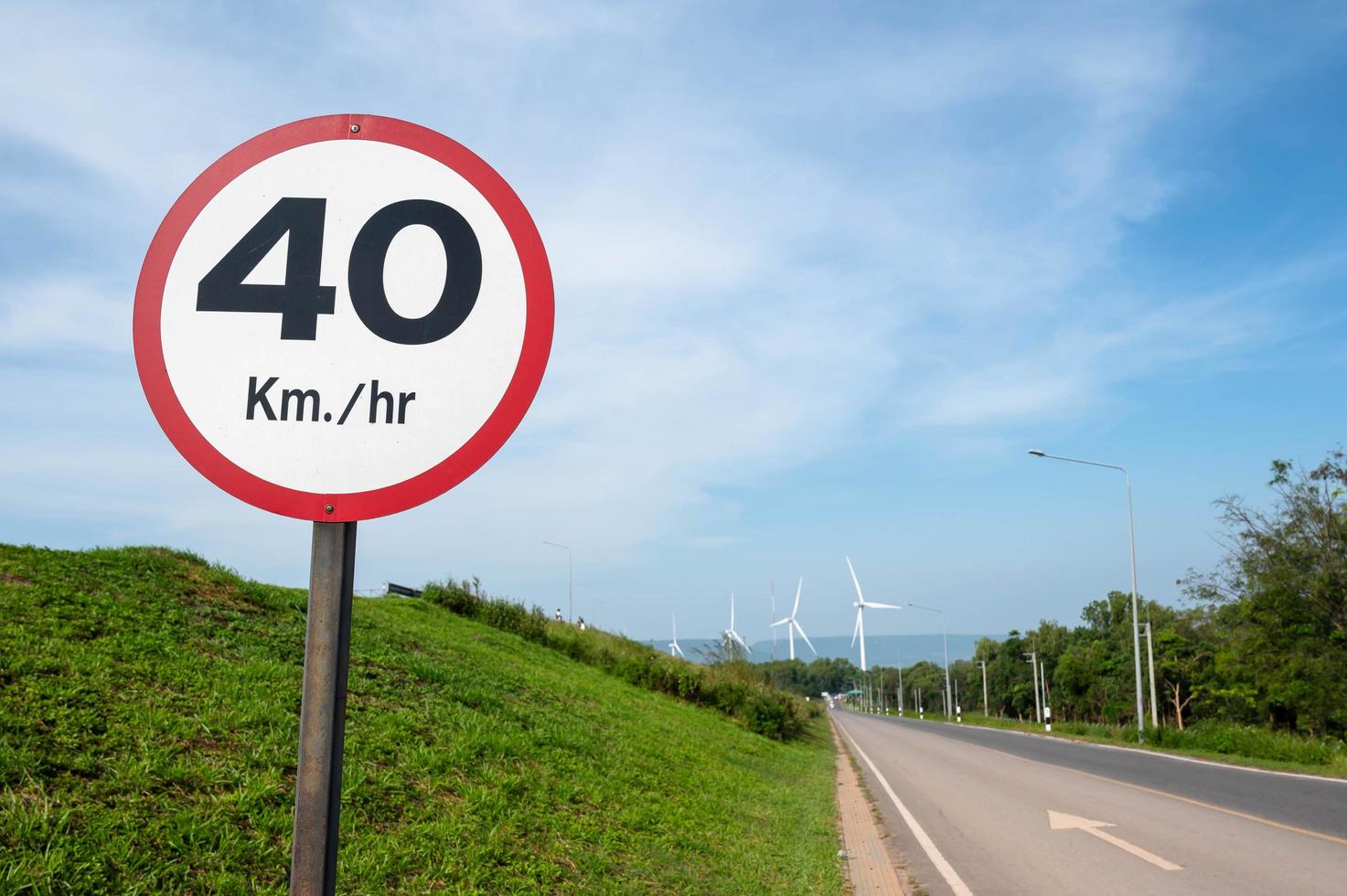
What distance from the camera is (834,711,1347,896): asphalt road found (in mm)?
8586

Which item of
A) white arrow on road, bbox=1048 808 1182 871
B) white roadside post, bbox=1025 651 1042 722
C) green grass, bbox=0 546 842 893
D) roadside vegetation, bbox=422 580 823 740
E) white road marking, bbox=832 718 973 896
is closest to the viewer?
green grass, bbox=0 546 842 893

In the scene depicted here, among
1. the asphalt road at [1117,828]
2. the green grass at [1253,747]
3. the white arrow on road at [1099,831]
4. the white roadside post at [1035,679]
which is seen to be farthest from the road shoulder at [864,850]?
the white roadside post at [1035,679]

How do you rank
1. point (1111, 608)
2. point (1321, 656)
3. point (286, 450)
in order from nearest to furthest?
point (286, 450) → point (1321, 656) → point (1111, 608)

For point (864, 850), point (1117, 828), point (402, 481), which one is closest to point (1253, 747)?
point (1117, 828)

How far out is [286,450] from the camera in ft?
6.05

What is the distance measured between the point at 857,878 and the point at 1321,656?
36.1 m

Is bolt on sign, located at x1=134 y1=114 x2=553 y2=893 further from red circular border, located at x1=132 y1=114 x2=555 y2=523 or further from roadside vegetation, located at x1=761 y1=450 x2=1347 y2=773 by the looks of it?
roadside vegetation, located at x1=761 y1=450 x2=1347 y2=773

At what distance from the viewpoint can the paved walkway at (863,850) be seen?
8.39 metres

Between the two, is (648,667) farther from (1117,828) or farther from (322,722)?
(322,722)

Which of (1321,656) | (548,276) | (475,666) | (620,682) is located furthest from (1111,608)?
(548,276)

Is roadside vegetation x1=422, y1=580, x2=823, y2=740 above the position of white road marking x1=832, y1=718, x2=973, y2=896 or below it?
above

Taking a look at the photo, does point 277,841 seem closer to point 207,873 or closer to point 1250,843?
point 207,873

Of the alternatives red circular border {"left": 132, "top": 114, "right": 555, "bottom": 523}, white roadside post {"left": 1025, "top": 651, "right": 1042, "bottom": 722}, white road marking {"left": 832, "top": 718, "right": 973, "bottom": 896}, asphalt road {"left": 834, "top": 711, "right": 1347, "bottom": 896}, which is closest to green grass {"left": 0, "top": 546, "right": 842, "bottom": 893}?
white road marking {"left": 832, "top": 718, "right": 973, "bottom": 896}

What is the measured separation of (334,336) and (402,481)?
0.35 metres
